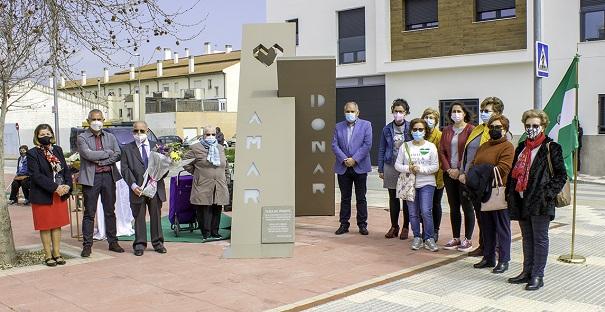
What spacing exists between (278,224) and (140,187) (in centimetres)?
190

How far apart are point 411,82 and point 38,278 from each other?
19159mm

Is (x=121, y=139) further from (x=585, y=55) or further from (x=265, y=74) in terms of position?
(x=585, y=55)

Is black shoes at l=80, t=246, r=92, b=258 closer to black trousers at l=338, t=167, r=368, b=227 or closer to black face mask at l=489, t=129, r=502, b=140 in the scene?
black trousers at l=338, t=167, r=368, b=227

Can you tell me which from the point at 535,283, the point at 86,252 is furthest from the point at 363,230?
the point at 86,252

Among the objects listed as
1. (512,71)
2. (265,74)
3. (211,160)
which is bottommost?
(211,160)

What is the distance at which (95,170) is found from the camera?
7914mm

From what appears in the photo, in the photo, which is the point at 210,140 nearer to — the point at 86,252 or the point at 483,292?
the point at 86,252

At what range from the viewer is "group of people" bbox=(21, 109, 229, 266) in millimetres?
7312

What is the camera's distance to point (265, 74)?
361 inches

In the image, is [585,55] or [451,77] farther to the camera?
[451,77]

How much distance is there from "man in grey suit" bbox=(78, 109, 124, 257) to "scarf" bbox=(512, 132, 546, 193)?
5.11 metres

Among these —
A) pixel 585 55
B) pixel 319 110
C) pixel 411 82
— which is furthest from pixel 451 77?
pixel 319 110

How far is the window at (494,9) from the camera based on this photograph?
68.5ft

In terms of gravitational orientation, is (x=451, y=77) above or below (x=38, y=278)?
above
